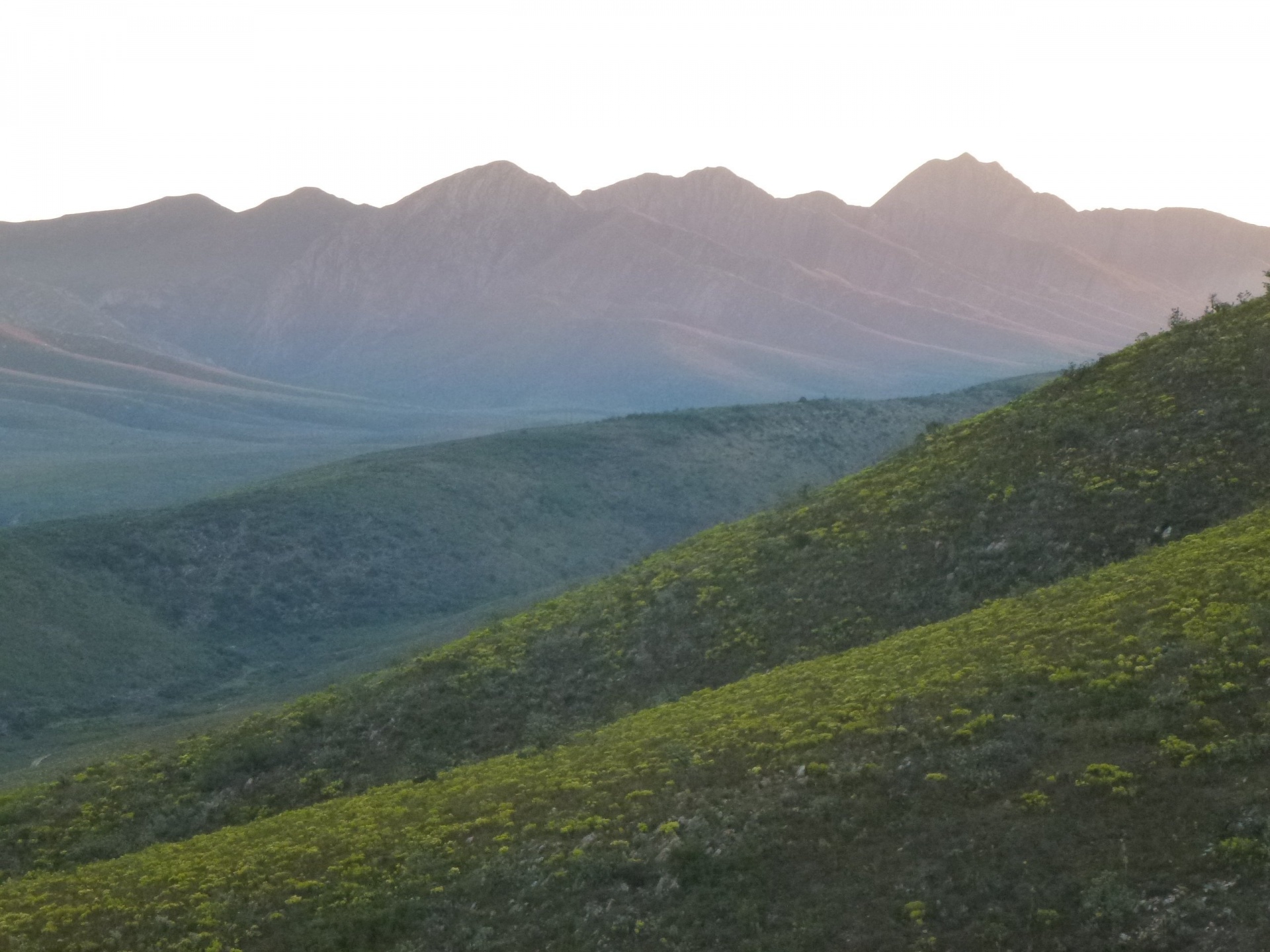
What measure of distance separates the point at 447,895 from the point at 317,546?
152 ft

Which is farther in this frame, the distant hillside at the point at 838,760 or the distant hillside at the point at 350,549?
the distant hillside at the point at 350,549

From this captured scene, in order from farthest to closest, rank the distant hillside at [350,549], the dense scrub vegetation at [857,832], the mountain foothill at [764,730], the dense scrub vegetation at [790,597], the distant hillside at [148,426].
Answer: the distant hillside at [148,426] → the distant hillside at [350,549] → the dense scrub vegetation at [790,597] → the mountain foothill at [764,730] → the dense scrub vegetation at [857,832]

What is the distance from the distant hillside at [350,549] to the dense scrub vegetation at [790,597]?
13755 millimetres

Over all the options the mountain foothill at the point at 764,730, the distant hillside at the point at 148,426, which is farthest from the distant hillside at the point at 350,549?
the distant hillside at the point at 148,426

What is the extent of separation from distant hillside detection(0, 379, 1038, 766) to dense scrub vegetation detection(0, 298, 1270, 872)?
13.8 m

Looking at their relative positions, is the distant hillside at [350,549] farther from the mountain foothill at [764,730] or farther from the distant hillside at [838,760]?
the distant hillside at [838,760]

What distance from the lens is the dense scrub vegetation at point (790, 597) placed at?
22.3 m

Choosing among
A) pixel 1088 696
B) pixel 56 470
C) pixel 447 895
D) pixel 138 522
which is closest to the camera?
pixel 447 895

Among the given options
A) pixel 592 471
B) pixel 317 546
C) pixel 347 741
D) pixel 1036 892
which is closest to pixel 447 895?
pixel 1036 892

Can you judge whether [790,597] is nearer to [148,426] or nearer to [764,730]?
[764,730]

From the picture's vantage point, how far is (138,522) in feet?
183

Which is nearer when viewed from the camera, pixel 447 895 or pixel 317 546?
pixel 447 895

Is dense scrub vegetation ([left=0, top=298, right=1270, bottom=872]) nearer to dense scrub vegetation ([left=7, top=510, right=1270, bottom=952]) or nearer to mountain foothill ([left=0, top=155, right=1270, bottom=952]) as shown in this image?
mountain foothill ([left=0, top=155, right=1270, bottom=952])

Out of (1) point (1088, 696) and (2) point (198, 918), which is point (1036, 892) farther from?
(2) point (198, 918)
